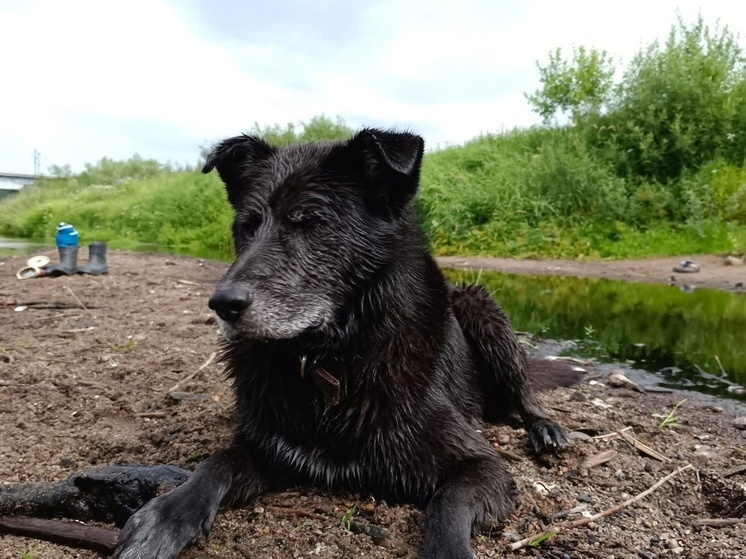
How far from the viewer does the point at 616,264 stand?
12.8 meters

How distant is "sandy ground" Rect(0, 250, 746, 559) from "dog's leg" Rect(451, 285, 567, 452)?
0.52 ft

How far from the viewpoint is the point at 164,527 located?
2010 millimetres

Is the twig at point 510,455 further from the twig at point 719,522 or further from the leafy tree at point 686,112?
the leafy tree at point 686,112

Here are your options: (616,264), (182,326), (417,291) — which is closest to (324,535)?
(417,291)

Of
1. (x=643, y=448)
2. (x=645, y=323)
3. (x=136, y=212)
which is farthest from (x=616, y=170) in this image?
(x=136, y=212)

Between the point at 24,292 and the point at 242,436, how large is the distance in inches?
223

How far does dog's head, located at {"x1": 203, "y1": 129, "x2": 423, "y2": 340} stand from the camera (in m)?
2.34

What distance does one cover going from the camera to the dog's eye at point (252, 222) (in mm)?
2596

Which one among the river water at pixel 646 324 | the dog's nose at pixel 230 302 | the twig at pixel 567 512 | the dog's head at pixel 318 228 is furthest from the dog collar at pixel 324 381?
the river water at pixel 646 324

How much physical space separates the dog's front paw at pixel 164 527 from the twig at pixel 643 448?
2.23 metres

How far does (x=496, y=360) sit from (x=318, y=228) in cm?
156

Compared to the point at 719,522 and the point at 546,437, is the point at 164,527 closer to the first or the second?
the point at 546,437

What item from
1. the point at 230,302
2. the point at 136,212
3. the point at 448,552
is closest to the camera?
the point at 448,552

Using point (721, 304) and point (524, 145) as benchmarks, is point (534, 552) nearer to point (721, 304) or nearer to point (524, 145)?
point (721, 304)
